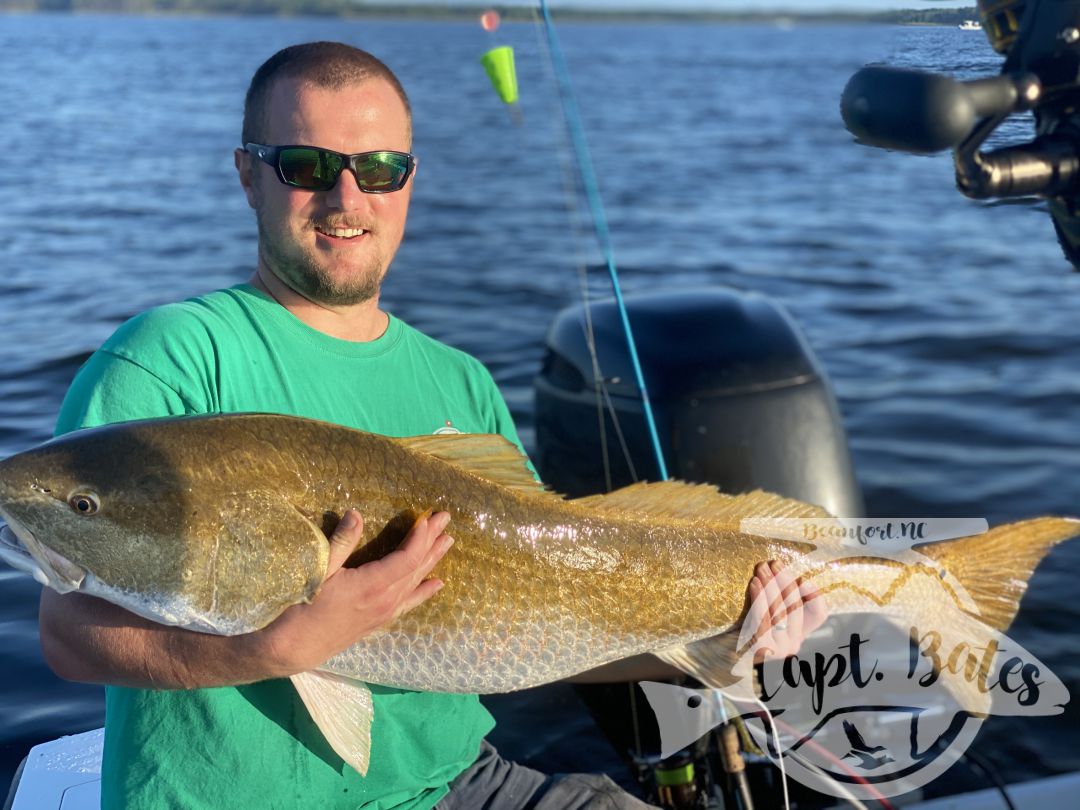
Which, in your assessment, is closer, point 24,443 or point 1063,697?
point 1063,697

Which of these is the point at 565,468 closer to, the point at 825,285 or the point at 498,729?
the point at 498,729

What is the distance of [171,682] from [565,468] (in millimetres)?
3267

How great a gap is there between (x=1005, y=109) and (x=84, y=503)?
82.4 inches

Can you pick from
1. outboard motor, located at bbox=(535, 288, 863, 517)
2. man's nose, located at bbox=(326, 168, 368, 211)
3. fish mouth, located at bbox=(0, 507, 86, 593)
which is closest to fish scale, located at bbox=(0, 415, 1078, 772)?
fish mouth, located at bbox=(0, 507, 86, 593)

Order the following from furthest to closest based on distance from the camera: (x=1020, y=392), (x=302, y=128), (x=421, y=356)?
1. (x=1020, y=392)
2. (x=421, y=356)
3. (x=302, y=128)

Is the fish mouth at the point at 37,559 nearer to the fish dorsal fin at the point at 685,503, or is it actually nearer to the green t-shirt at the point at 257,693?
the green t-shirt at the point at 257,693

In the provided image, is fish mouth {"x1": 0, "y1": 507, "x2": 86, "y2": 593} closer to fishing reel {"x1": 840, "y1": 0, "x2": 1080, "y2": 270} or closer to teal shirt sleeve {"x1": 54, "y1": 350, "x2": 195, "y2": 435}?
teal shirt sleeve {"x1": 54, "y1": 350, "x2": 195, "y2": 435}

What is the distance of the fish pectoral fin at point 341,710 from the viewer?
2.60 meters

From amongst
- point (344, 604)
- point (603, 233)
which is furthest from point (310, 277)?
point (603, 233)

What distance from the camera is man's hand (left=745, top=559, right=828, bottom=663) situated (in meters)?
2.94

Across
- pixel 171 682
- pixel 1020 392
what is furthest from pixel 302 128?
pixel 1020 392

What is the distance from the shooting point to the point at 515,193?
2116 cm

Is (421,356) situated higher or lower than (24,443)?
higher

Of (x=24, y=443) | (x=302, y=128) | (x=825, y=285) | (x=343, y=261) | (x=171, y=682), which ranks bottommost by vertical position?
(x=825, y=285)
